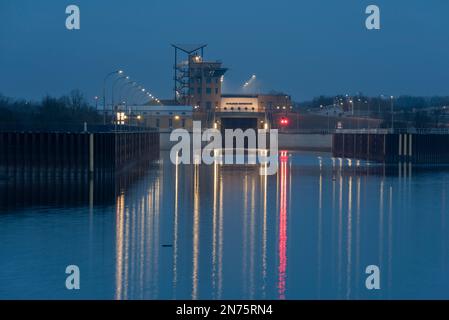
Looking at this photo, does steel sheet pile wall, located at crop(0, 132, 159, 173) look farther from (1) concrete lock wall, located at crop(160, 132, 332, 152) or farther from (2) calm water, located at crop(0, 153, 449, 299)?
(1) concrete lock wall, located at crop(160, 132, 332, 152)

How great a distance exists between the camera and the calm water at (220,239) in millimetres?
18844

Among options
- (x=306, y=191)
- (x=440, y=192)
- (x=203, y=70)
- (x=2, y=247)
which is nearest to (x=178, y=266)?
(x=2, y=247)

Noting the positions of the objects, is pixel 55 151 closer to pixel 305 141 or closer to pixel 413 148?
pixel 413 148

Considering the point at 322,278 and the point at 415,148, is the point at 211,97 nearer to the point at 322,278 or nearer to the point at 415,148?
the point at 415,148

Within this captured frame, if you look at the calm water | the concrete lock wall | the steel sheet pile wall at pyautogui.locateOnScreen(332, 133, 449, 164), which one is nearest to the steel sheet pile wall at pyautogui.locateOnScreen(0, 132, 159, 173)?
the calm water

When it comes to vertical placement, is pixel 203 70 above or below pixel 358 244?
above

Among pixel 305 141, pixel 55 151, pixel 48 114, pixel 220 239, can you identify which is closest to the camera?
pixel 220 239

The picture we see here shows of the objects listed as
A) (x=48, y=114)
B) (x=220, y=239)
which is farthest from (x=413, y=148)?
(x=220, y=239)

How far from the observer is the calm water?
61.8 feet

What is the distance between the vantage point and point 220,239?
83.3 feet

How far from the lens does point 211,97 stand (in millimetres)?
134500

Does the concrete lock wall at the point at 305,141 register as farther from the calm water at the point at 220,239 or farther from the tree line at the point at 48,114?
the calm water at the point at 220,239

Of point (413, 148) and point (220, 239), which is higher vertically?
point (413, 148)
